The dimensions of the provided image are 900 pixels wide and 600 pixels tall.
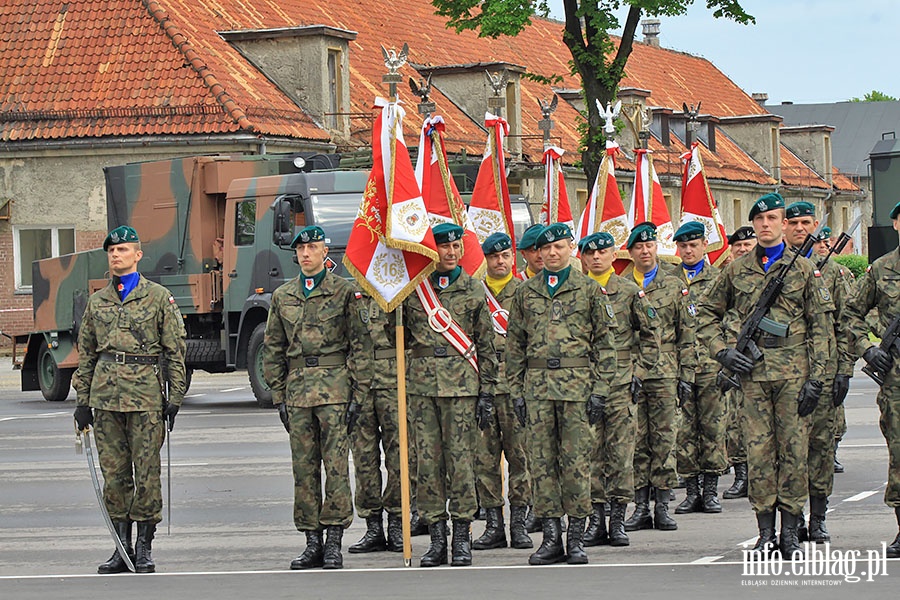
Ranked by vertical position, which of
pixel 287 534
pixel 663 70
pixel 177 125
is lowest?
pixel 287 534

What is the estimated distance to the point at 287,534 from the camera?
11312mm

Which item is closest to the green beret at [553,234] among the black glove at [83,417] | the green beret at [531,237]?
the green beret at [531,237]

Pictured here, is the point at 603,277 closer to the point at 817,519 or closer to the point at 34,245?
the point at 817,519

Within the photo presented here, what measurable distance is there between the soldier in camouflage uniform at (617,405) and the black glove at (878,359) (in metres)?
1.58

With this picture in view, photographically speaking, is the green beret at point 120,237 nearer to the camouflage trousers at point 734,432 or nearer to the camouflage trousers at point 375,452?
the camouflage trousers at point 375,452

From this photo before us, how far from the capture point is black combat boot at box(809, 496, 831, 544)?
993 centimetres

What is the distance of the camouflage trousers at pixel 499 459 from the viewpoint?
10.5 m

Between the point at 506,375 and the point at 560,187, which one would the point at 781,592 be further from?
the point at 560,187

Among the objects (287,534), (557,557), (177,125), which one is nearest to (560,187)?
(287,534)

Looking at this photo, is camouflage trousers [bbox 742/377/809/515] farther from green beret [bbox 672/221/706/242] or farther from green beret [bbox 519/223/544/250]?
green beret [bbox 672/221/706/242]

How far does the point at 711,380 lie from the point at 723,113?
169ft

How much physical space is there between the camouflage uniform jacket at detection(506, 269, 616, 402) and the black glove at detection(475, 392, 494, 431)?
0.54ft

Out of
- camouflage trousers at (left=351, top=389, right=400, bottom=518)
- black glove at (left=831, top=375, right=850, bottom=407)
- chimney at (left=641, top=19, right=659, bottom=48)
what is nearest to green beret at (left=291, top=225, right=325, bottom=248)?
camouflage trousers at (left=351, top=389, right=400, bottom=518)

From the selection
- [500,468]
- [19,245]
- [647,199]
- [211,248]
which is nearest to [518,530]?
[500,468]
